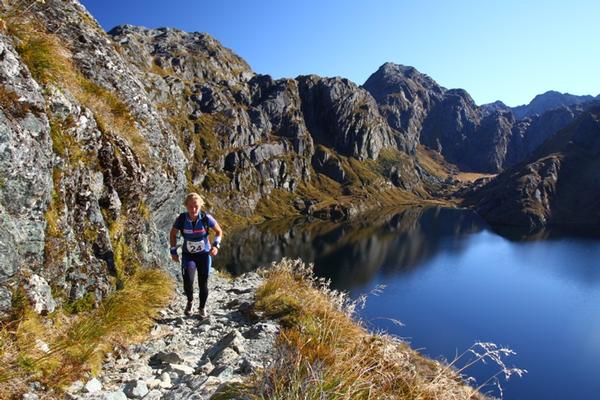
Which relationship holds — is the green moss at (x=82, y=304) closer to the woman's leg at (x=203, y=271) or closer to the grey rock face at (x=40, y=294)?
the grey rock face at (x=40, y=294)

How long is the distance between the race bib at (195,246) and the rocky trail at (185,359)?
176 cm

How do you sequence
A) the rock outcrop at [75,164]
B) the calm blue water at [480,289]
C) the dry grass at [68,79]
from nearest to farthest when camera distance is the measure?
the rock outcrop at [75,164]
the dry grass at [68,79]
the calm blue water at [480,289]

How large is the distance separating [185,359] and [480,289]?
8451 cm

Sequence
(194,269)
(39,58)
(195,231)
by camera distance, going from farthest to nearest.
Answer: (194,269), (195,231), (39,58)

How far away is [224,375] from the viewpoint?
6430 mm

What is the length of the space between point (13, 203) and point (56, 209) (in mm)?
1508

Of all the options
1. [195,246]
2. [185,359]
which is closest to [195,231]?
[195,246]

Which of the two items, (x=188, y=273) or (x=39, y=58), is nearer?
(x=39, y=58)

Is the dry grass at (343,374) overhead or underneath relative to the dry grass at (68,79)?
underneath

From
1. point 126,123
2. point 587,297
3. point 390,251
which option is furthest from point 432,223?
point 126,123

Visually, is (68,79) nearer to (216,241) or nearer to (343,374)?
(216,241)

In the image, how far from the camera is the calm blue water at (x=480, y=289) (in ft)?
167

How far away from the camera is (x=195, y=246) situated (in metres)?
10.6

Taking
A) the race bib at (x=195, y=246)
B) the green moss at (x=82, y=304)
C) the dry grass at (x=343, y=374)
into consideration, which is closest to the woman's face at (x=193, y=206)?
the race bib at (x=195, y=246)
